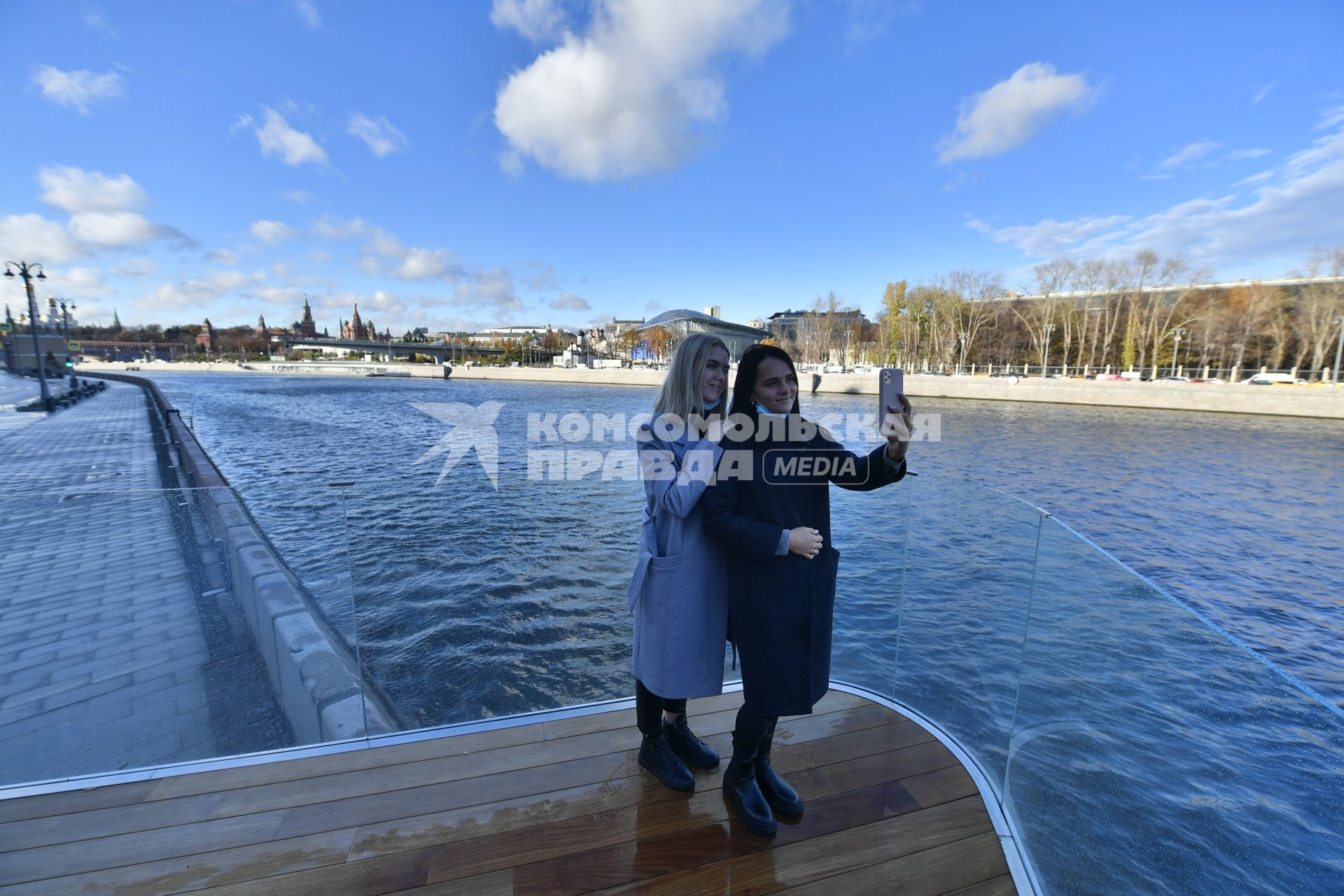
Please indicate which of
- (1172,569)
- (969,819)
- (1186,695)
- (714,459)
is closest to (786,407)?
(714,459)

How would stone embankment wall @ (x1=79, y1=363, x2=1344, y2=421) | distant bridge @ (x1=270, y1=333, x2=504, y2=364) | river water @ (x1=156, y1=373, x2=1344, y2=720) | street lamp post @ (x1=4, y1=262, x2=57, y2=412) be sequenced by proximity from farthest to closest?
1. distant bridge @ (x1=270, y1=333, x2=504, y2=364)
2. stone embankment wall @ (x1=79, y1=363, x2=1344, y2=421)
3. street lamp post @ (x1=4, y1=262, x2=57, y2=412)
4. river water @ (x1=156, y1=373, x2=1344, y2=720)

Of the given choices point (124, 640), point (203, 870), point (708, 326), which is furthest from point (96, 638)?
point (708, 326)

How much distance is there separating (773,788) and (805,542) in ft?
3.45

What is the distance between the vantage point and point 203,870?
1.72 m

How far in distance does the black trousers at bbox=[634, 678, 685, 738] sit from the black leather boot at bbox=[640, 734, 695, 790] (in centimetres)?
4

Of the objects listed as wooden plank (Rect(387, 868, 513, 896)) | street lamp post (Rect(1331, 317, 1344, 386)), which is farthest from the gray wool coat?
street lamp post (Rect(1331, 317, 1344, 386))

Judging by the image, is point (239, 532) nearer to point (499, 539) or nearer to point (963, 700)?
point (499, 539)

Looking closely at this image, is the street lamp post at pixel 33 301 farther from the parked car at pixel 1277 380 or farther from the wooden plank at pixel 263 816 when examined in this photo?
the parked car at pixel 1277 380

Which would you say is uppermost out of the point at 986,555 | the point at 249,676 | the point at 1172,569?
the point at 986,555

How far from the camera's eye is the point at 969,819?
1987 millimetres

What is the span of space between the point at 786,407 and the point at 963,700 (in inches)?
140

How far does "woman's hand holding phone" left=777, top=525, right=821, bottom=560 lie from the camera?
5.50ft

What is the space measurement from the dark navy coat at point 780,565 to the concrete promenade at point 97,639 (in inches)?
102

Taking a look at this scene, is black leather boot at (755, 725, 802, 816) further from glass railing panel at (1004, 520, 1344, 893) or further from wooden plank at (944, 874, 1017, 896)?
glass railing panel at (1004, 520, 1344, 893)
